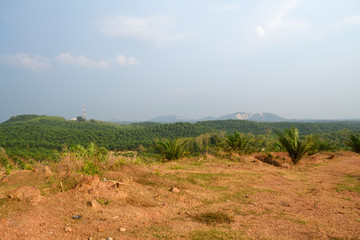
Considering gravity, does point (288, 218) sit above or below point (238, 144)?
below

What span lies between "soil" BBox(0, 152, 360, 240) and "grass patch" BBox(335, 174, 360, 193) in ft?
0.07

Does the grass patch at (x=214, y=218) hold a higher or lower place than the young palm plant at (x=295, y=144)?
lower

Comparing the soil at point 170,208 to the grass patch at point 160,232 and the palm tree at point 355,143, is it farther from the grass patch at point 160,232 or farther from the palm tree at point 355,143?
the palm tree at point 355,143

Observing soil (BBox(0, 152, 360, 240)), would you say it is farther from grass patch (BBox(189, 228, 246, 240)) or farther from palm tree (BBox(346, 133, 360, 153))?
palm tree (BBox(346, 133, 360, 153))

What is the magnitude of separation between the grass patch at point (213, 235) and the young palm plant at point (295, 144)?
6.25 m

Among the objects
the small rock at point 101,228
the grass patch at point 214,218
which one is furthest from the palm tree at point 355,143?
the small rock at point 101,228

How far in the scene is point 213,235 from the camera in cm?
217

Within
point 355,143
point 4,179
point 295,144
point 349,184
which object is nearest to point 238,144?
point 295,144

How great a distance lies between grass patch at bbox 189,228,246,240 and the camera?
2.12 metres

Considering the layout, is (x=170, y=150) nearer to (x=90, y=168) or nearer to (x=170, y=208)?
(x=90, y=168)

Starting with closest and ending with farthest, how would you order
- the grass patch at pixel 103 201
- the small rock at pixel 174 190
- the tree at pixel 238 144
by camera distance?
the grass patch at pixel 103 201
the small rock at pixel 174 190
the tree at pixel 238 144

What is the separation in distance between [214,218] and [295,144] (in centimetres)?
601

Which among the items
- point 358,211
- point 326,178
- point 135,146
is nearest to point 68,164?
point 358,211

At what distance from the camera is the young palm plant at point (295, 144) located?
7.36 m
